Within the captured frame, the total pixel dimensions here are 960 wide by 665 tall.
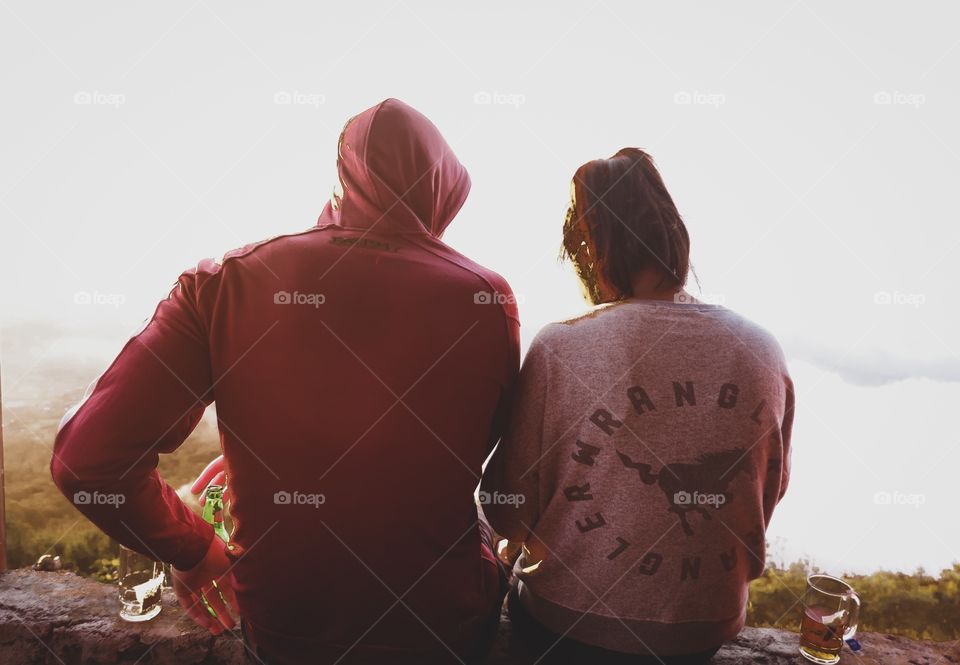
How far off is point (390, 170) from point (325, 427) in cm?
51

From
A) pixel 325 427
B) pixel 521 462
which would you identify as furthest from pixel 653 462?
pixel 325 427

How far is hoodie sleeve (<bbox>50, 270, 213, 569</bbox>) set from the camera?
0.89 metres

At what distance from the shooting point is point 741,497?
1.03 metres

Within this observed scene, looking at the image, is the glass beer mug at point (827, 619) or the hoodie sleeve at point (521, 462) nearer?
the hoodie sleeve at point (521, 462)

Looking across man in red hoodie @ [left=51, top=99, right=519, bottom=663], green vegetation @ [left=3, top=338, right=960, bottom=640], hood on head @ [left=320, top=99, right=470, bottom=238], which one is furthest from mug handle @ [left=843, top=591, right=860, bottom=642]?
hood on head @ [left=320, top=99, right=470, bottom=238]

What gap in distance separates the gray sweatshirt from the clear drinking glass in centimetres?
104

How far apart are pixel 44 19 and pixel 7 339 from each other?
1008 mm

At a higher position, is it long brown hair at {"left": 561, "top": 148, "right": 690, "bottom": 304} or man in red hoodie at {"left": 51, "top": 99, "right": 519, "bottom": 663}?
long brown hair at {"left": 561, "top": 148, "right": 690, "bottom": 304}

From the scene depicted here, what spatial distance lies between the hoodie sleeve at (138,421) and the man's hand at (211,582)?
12cm

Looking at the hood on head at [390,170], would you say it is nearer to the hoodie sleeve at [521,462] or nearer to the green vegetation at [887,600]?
the hoodie sleeve at [521,462]

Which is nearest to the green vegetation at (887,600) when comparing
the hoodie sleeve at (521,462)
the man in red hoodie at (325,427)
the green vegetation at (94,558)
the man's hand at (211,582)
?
the green vegetation at (94,558)

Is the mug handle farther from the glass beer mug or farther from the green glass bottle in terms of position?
the green glass bottle

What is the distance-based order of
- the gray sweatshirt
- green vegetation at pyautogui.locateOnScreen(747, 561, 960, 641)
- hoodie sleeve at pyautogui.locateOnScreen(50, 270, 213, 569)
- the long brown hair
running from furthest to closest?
green vegetation at pyautogui.locateOnScreen(747, 561, 960, 641)
the long brown hair
the gray sweatshirt
hoodie sleeve at pyautogui.locateOnScreen(50, 270, 213, 569)

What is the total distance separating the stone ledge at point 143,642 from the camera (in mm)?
1314
